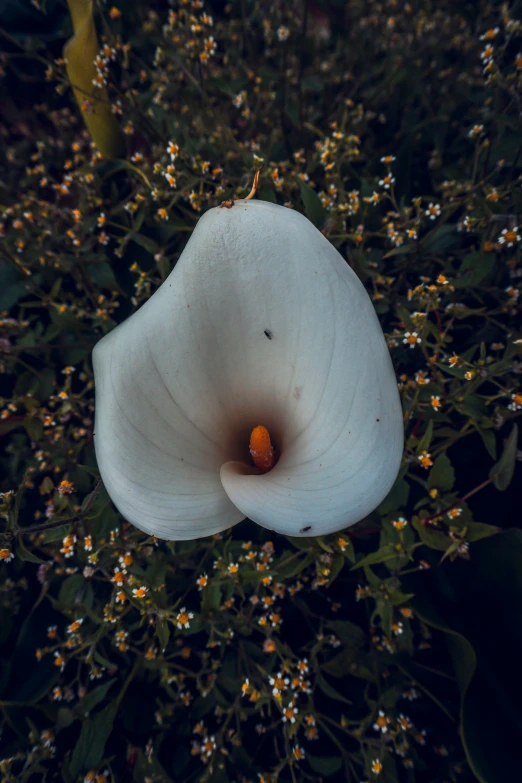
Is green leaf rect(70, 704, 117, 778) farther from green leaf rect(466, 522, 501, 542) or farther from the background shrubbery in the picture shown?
green leaf rect(466, 522, 501, 542)

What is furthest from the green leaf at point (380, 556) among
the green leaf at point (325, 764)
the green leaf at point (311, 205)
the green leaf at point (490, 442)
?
the green leaf at point (311, 205)

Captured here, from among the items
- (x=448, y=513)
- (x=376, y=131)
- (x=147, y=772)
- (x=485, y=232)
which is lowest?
(x=147, y=772)

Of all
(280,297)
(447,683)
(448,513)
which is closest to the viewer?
(280,297)

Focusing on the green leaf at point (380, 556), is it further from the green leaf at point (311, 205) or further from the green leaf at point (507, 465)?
the green leaf at point (311, 205)

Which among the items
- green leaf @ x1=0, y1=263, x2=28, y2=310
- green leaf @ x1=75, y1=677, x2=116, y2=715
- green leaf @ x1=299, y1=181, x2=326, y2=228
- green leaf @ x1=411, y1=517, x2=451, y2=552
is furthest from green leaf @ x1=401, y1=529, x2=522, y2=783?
green leaf @ x1=0, y1=263, x2=28, y2=310

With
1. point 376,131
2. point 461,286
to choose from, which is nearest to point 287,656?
point 461,286

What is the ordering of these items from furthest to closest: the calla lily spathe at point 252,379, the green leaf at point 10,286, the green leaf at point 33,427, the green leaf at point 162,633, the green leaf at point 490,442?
1. the green leaf at point 10,286
2. the green leaf at point 33,427
3. the green leaf at point 490,442
4. the green leaf at point 162,633
5. the calla lily spathe at point 252,379

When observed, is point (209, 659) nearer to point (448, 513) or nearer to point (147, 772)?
point (147, 772)
